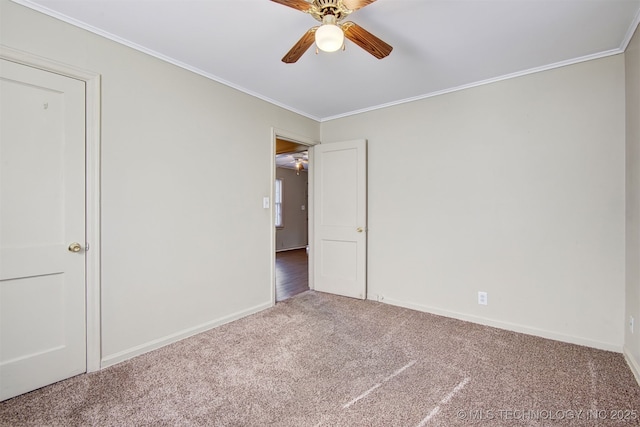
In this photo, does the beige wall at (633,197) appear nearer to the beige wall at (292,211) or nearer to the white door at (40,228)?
the white door at (40,228)

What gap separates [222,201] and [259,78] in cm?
126

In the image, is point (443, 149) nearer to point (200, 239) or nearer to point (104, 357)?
point (200, 239)

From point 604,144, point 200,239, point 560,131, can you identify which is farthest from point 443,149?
point 200,239

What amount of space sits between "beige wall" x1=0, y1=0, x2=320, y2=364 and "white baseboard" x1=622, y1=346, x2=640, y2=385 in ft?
10.1

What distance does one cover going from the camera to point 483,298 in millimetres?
2951

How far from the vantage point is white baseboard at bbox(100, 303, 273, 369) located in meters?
2.21

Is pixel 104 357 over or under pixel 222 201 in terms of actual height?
under

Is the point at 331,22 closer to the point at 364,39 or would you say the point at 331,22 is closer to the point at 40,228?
the point at 364,39

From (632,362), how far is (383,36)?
295 centimetres

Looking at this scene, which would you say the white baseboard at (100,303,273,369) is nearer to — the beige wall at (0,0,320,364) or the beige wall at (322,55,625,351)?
the beige wall at (0,0,320,364)

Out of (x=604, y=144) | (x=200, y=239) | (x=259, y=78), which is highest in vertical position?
(x=259, y=78)

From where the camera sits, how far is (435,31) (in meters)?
2.13

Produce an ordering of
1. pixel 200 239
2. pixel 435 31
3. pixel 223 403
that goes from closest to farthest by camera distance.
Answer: pixel 223 403, pixel 435 31, pixel 200 239

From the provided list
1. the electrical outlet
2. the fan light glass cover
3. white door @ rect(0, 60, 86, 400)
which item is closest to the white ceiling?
the fan light glass cover
